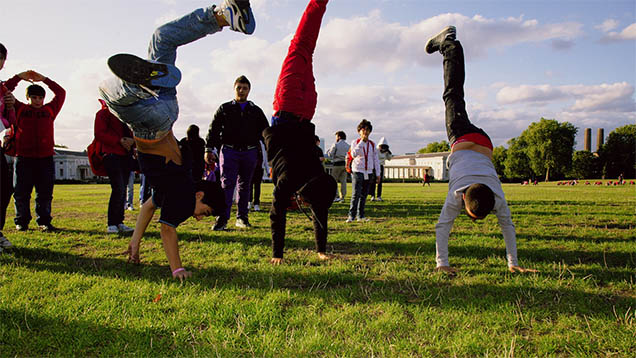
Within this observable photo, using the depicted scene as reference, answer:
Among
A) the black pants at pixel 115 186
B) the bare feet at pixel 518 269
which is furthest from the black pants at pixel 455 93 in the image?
the black pants at pixel 115 186

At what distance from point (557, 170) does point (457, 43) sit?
85775 millimetres

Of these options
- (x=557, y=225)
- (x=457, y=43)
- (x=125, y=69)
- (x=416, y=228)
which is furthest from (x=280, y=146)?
(x=557, y=225)

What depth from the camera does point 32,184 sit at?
6.80 m

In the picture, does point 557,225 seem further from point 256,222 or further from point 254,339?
point 254,339

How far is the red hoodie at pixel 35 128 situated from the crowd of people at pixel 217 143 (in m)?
0.02

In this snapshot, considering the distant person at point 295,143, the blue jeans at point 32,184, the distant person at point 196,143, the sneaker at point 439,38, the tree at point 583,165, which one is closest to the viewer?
the distant person at point 295,143

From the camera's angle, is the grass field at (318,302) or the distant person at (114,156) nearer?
the grass field at (318,302)

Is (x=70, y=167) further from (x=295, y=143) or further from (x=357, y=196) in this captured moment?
(x=295, y=143)

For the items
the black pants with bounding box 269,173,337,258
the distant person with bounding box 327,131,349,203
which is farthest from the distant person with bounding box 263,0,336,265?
the distant person with bounding box 327,131,349,203

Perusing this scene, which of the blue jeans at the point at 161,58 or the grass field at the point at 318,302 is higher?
the blue jeans at the point at 161,58

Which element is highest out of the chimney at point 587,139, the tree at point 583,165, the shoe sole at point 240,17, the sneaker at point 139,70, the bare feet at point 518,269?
the chimney at point 587,139

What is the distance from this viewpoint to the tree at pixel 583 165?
78.4 metres

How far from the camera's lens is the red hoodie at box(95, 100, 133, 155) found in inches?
272

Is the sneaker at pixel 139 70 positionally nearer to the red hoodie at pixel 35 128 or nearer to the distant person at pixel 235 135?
the distant person at pixel 235 135
